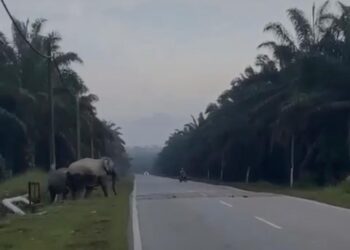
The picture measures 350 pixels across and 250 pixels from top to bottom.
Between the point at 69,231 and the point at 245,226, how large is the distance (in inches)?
152

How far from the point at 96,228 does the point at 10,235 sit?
215cm

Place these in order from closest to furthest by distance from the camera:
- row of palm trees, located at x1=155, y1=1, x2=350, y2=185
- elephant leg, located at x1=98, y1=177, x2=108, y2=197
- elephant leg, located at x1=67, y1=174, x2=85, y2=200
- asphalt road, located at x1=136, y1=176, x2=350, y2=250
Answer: asphalt road, located at x1=136, y1=176, x2=350, y2=250 < elephant leg, located at x1=67, y1=174, x2=85, y2=200 < elephant leg, located at x1=98, y1=177, x2=108, y2=197 < row of palm trees, located at x1=155, y1=1, x2=350, y2=185

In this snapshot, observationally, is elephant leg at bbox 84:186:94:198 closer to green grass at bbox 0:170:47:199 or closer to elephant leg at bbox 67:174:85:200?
elephant leg at bbox 67:174:85:200

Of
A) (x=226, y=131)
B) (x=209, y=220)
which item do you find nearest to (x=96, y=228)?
Result: (x=209, y=220)

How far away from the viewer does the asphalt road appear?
50.5 feet

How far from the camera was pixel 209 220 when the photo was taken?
851 inches

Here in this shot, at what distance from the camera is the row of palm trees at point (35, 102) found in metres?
50.9

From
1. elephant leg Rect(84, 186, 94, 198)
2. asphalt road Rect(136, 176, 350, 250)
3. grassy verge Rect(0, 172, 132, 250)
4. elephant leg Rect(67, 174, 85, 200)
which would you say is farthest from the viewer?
elephant leg Rect(84, 186, 94, 198)

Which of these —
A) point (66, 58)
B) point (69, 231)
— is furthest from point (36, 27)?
point (69, 231)

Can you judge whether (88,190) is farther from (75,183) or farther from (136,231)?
(136,231)

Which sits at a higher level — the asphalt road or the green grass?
the green grass

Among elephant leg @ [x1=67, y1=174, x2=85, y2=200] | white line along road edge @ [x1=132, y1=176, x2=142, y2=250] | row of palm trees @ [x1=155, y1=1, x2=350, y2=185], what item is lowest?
white line along road edge @ [x1=132, y1=176, x2=142, y2=250]

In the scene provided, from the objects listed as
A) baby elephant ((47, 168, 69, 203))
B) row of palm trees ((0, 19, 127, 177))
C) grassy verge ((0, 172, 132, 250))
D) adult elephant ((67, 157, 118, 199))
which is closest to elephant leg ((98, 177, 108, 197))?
adult elephant ((67, 157, 118, 199))

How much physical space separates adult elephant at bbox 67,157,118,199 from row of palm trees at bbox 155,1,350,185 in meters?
11.5
